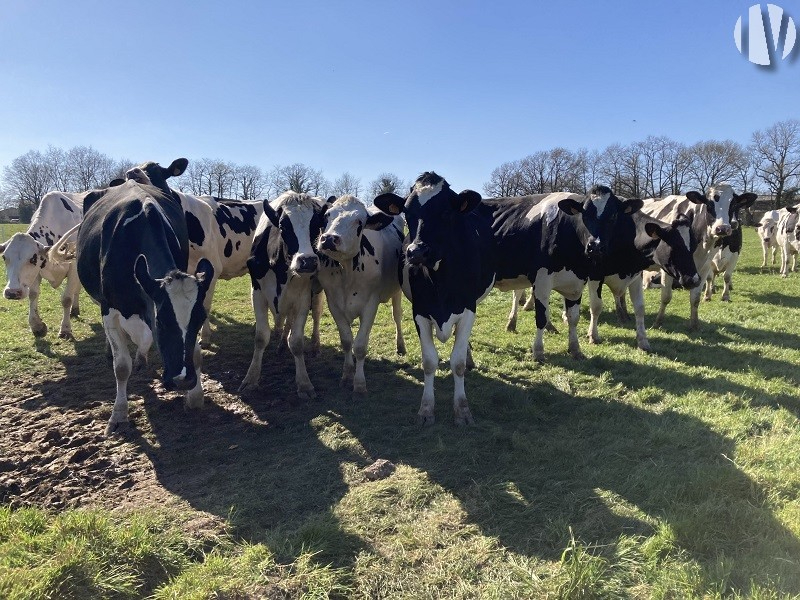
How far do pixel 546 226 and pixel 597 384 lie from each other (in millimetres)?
2567

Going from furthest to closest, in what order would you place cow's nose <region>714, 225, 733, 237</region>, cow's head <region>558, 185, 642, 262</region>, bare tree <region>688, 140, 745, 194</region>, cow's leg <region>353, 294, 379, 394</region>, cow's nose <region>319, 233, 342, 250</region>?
1. bare tree <region>688, 140, 745, 194</region>
2. cow's nose <region>714, 225, 733, 237</region>
3. cow's head <region>558, 185, 642, 262</region>
4. cow's leg <region>353, 294, 379, 394</region>
5. cow's nose <region>319, 233, 342, 250</region>

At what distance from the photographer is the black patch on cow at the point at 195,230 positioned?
26.4 feet

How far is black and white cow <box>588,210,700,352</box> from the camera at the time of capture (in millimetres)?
8258

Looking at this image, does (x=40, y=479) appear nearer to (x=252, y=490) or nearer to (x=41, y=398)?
(x=252, y=490)

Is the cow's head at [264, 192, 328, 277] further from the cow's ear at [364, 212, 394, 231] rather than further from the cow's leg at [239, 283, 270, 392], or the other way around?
the cow's leg at [239, 283, 270, 392]

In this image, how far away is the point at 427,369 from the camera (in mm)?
5531

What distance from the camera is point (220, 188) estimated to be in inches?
3191

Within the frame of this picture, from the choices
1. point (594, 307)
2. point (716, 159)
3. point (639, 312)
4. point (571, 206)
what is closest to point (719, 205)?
point (639, 312)

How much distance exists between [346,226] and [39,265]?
6.51 metres

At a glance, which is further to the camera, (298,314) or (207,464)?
(298,314)

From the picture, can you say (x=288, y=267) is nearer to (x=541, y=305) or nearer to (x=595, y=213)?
(x=541, y=305)

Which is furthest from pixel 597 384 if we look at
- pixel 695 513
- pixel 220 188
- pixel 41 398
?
pixel 220 188

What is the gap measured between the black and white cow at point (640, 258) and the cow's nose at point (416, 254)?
4.50 m

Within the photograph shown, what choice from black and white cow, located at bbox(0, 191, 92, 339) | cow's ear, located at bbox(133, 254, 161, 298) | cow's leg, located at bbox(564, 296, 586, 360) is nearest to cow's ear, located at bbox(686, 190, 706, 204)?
cow's leg, located at bbox(564, 296, 586, 360)
